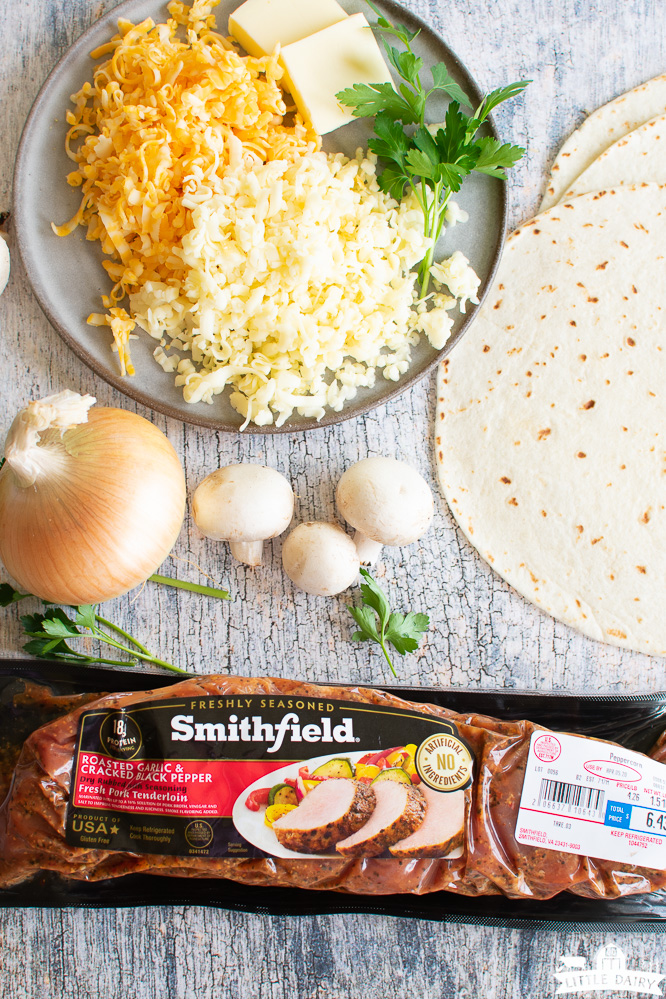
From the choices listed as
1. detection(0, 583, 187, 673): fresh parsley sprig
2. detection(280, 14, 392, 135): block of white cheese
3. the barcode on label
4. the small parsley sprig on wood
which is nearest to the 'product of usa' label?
the barcode on label

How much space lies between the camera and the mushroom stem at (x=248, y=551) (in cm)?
154

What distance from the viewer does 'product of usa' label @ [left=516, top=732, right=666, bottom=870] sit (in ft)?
4.22

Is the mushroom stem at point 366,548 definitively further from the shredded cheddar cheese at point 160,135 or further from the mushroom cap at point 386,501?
the shredded cheddar cheese at point 160,135

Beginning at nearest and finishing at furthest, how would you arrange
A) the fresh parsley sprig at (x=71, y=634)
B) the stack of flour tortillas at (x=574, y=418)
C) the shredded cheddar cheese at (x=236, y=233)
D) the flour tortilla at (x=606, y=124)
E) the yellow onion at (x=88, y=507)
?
the yellow onion at (x=88, y=507) → the shredded cheddar cheese at (x=236, y=233) → the fresh parsley sprig at (x=71, y=634) → the stack of flour tortillas at (x=574, y=418) → the flour tortilla at (x=606, y=124)

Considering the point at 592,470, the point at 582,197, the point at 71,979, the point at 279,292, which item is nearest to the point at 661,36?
the point at 582,197

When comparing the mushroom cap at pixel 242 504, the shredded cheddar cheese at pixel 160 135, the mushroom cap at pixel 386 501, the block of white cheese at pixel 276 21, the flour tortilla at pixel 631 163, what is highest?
the block of white cheese at pixel 276 21

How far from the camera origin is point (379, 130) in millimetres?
1458

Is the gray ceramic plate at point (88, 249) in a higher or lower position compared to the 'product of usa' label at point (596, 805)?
higher

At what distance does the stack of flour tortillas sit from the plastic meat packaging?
0.39m

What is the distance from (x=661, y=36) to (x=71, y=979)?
2.82m

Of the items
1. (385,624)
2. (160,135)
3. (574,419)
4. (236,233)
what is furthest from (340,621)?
(160,135)

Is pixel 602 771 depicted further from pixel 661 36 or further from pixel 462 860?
pixel 661 36

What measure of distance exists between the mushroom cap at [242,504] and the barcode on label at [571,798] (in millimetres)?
788

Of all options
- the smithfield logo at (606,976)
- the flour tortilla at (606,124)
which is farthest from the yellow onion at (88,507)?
the smithfield logo at (606,976)
